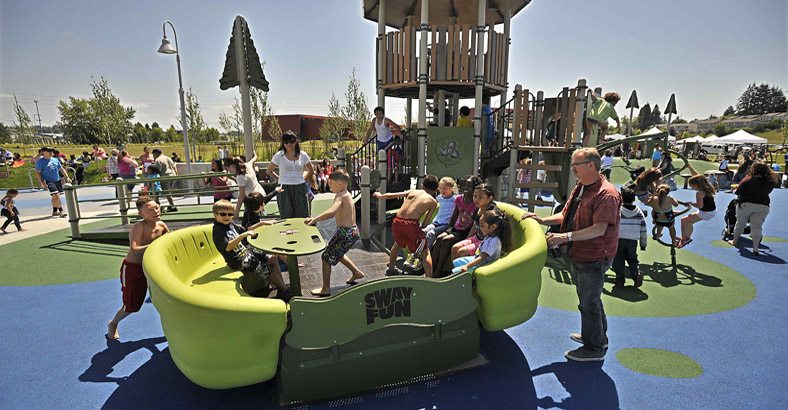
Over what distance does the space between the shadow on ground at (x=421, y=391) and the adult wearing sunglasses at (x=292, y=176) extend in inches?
104

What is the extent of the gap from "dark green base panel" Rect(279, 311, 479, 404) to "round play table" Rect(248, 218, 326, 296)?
848mm

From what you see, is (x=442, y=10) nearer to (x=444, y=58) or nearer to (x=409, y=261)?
(x=444, y=58)

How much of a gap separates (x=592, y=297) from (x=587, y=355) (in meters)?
0.60

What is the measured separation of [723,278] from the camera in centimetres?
570

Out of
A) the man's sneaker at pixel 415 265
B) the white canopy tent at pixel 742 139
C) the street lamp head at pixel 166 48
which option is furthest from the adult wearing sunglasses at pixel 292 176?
the white canopy tent at pixel 742 139

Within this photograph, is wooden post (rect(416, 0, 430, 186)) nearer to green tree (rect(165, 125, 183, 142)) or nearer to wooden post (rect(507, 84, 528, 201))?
wooden post (rect(507, 84, 528, 201))

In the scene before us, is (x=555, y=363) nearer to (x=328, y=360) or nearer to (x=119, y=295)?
(x=328, y=360)

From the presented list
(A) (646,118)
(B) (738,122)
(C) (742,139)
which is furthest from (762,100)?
(C) (742,139)

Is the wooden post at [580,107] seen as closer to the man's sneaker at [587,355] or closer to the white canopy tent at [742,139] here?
the man's sneaker at [587,355]

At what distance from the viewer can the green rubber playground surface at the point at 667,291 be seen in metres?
4.70

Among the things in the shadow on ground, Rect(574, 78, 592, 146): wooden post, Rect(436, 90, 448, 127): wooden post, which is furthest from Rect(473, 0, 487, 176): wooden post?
the shadow on ground

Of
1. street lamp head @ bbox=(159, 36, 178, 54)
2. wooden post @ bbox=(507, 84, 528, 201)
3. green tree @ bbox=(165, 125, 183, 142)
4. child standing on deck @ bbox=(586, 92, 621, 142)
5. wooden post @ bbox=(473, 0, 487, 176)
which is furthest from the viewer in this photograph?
green tree @ bbox=(165, 125, 183, 142)

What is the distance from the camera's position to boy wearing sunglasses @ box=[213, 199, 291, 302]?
365cm

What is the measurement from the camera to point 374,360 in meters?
3.05
